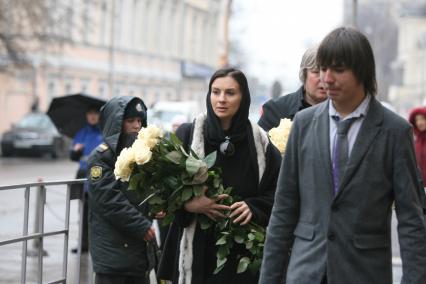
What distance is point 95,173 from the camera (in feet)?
23.4

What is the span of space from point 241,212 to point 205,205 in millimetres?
193

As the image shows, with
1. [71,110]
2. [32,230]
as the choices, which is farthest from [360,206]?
[71,110]

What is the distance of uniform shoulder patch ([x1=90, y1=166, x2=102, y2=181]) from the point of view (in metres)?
7.13

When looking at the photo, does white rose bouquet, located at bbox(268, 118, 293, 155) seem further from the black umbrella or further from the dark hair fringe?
the black umbrella

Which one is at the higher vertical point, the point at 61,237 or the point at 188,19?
the point at 188,19

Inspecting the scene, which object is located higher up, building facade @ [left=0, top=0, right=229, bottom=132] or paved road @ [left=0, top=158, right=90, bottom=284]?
building facade @ [left=0, top=0, right=229, bottom=132]

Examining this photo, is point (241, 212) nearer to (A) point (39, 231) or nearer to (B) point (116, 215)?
(B) point (116, 215)

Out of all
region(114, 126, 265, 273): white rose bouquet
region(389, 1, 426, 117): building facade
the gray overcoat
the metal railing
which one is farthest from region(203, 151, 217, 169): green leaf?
region(389, 1, 426, 117): building facade

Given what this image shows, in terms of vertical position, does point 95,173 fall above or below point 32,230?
above

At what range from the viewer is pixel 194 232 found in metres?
5.92

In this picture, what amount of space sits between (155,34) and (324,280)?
64.8 m

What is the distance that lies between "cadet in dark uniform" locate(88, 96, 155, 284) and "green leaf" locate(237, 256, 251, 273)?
4.04 ft

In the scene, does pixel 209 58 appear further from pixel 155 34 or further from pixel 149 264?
pixel 149 264

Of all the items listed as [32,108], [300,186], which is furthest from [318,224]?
[32,108]
